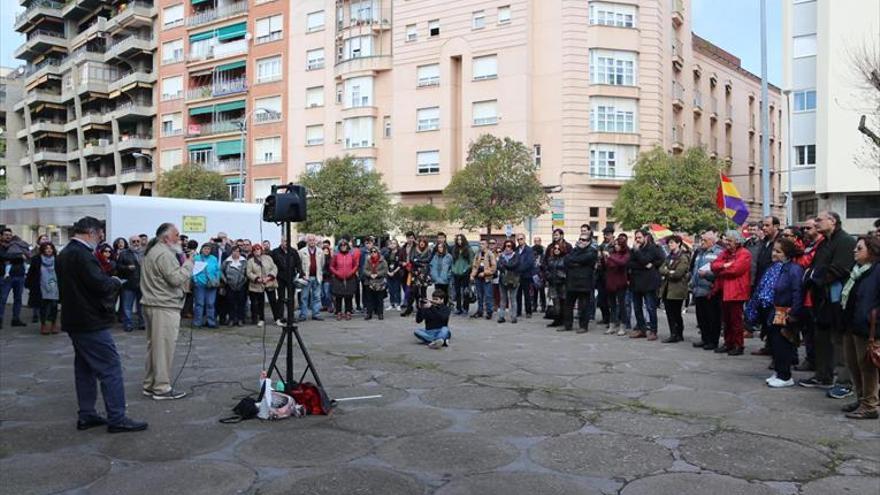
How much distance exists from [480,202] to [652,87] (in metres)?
13.1

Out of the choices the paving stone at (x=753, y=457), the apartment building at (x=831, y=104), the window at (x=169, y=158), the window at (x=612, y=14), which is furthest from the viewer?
the window at (x=169, y=158)

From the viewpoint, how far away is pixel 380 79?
150ft

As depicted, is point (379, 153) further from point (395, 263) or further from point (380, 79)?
point (395, 263)

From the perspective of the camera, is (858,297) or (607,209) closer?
(858,297)

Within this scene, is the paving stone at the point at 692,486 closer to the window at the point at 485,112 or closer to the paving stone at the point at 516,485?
the paving stone at the point at 516,485

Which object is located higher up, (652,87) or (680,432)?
(652,87)

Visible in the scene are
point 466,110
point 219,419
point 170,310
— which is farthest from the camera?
point 466,110

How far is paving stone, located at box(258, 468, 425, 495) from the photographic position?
4664 millimetres

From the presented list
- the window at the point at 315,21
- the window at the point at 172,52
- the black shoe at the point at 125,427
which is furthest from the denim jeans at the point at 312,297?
the window at the point at 172,52

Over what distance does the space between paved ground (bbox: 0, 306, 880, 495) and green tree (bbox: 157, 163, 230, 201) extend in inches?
1561

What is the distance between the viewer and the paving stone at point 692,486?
4605mm

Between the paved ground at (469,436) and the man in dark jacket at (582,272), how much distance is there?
301 cm

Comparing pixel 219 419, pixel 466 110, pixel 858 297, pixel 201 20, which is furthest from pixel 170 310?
pixel 201 20

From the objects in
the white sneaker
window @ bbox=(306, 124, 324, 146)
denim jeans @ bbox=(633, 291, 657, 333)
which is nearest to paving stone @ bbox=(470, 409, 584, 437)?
the white sneaker
